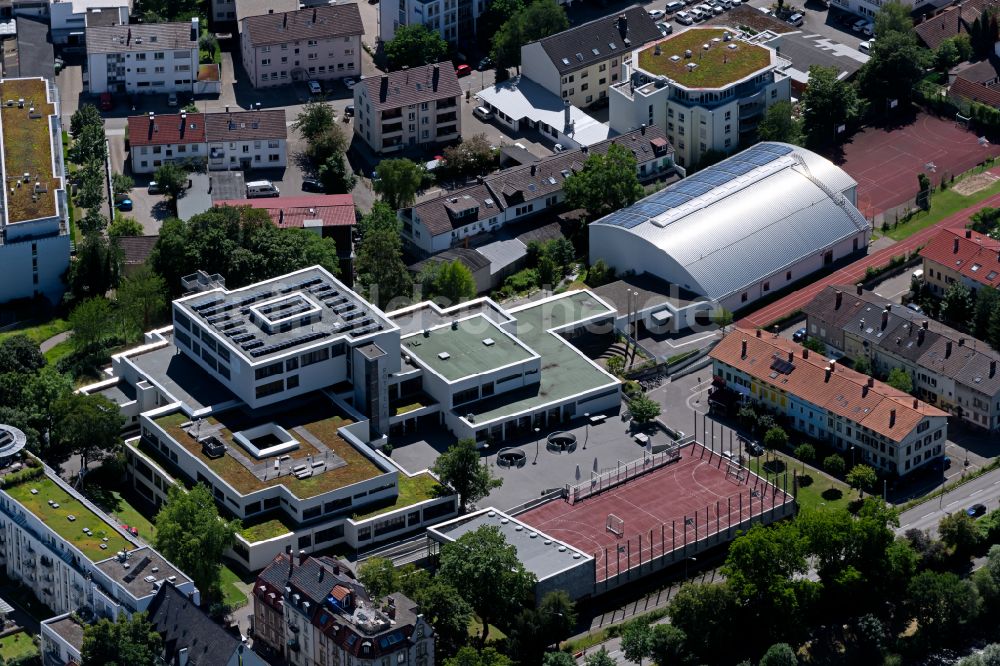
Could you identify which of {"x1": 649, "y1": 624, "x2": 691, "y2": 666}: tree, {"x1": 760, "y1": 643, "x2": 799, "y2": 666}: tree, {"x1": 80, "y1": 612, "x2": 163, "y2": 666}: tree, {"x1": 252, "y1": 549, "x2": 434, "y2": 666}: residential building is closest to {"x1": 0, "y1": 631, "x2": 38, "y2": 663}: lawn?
{"x1": 80, "y1": 612, "x2": 163, "y2": 666}: tree

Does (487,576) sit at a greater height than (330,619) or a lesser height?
lesser

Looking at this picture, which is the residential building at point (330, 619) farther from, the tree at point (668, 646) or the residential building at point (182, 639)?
the tree at point (668, 646)

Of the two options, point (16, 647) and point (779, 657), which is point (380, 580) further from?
point (779, 657)

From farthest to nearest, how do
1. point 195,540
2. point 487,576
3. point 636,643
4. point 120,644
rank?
1. point 195,540
2. point 487,576
3. point 636,643
4. point 120,644

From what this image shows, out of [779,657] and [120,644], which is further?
[779,657]

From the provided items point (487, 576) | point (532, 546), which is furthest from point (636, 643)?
point (532, 546)

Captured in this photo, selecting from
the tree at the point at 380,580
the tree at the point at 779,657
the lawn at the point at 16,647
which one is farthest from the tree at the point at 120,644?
the tree at the point at 779,657

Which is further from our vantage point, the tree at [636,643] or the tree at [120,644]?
the tree at [636,643]
